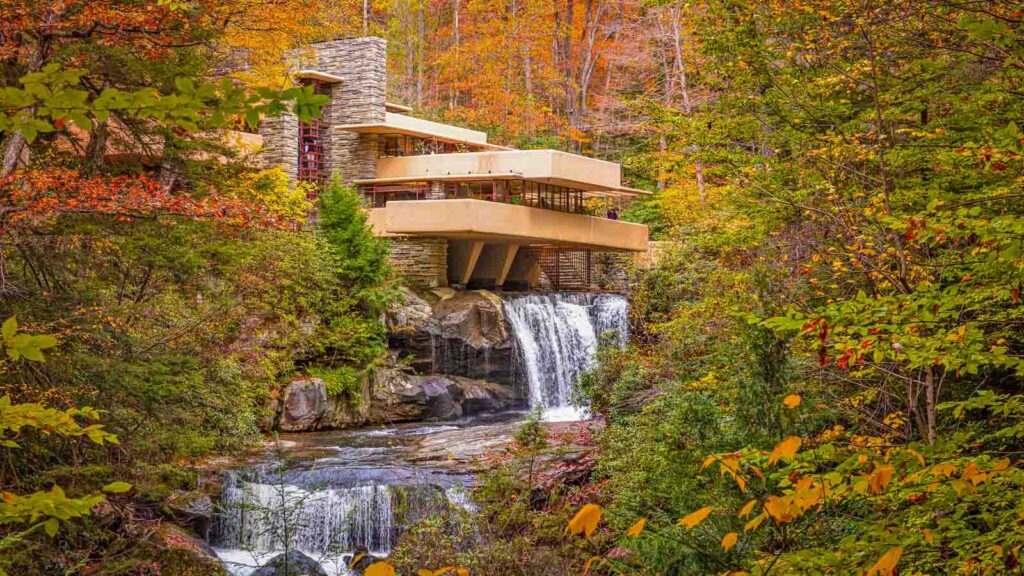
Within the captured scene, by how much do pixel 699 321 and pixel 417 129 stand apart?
49.2 feet

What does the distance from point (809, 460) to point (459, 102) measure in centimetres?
3555

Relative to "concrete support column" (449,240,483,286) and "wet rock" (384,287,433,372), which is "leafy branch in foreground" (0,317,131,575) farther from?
"concrete support column" (449,240,483,286)

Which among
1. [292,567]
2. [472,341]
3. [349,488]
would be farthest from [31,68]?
[472,341]

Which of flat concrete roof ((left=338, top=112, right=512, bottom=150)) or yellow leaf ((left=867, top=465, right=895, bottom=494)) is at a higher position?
flat concrete roof ((left=338, top=112, right=512, bottom=150))

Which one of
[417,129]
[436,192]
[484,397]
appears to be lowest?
[484,397]

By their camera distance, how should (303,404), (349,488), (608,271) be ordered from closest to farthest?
(349,488), (303,404), (608,271)

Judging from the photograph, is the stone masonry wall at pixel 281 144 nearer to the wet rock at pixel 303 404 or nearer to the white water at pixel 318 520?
the wet rock at pixel 303 404

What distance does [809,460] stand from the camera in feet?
16.8

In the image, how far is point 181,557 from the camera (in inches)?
412

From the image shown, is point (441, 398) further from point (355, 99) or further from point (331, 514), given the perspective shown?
point (355, 99)

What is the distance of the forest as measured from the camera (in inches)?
179

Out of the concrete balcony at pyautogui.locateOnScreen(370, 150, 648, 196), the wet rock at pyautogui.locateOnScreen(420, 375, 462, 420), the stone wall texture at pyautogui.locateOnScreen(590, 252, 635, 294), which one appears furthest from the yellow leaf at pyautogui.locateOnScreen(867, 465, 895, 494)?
the stone wall texture at pyautogui.locateOnScreen(590, 252, 635, 294)

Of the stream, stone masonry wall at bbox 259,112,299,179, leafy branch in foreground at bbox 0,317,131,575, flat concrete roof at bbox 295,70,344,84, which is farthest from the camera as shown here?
flat concrete roof at bbox 295,70,344,84

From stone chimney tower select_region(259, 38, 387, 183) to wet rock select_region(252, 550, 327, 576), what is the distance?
15.7 m
